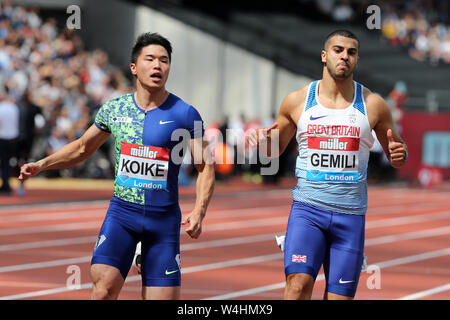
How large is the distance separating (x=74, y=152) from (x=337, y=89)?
1.80 metres

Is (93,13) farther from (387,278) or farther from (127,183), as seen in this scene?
(127,183)

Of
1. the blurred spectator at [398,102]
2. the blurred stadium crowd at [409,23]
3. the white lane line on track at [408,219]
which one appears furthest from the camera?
the blurred stadium crowd at [409,23]

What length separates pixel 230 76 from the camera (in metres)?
31.9

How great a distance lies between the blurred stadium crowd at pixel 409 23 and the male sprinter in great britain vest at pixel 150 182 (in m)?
31.3

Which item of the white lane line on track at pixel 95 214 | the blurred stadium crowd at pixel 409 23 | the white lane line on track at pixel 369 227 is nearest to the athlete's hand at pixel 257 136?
the white lane line on track at pixel 369 227

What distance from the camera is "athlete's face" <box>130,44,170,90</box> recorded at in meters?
6.26

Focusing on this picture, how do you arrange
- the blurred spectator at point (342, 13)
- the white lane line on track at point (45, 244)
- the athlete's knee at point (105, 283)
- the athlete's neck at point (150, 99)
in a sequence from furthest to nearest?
the blurred spectator at point (342, 13) < the white lane line on track at point (45, 244) < the athlete's neck at point (150, 99) < the athlete's knee at point (105, 283)

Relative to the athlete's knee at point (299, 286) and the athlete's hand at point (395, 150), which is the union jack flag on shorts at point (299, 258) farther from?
the athlete's hand at point (395, 150)

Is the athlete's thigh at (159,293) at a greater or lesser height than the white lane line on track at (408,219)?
greater

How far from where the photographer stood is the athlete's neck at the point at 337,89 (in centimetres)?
668

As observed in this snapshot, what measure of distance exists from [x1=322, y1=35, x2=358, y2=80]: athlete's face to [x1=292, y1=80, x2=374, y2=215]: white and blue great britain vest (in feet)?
0.70

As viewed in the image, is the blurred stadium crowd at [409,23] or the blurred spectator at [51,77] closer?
the blurred spectator at [51,77]
